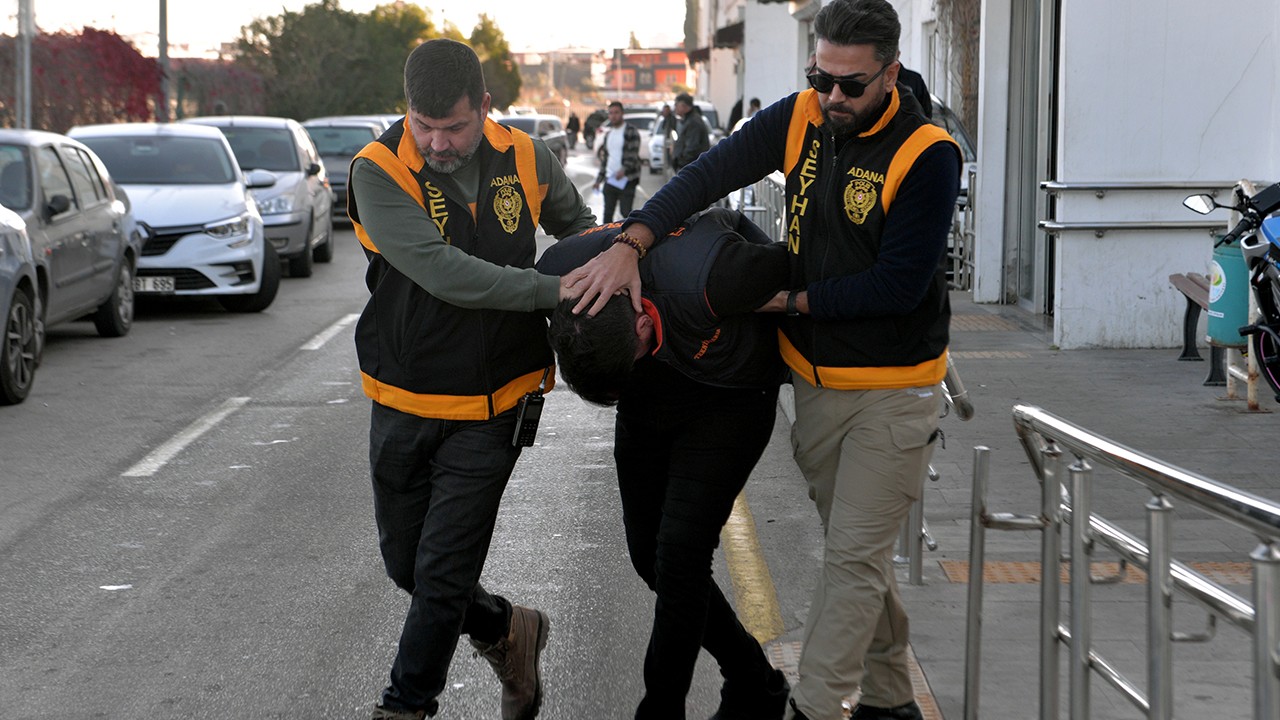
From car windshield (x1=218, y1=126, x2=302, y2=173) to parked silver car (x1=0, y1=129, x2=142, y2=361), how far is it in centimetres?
481

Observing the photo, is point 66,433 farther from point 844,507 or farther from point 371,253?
point 844,507

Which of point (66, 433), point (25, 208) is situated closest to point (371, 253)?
point (66, 433)

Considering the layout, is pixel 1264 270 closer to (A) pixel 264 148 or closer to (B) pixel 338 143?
(A) pixel 264 148

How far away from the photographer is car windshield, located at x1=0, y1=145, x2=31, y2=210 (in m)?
10.7

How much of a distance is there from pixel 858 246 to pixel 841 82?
389 mm

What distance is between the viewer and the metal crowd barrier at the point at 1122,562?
2549mm

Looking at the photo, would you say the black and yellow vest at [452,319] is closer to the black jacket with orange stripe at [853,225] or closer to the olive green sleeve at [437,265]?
the olive green sleeve at [437,265]

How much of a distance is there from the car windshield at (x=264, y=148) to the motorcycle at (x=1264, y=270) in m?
11.7

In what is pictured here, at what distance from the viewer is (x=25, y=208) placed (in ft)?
35.2

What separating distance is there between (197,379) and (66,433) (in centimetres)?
179

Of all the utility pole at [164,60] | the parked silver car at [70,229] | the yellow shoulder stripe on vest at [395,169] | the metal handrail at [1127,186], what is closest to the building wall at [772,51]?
the utility pole at [164,60]

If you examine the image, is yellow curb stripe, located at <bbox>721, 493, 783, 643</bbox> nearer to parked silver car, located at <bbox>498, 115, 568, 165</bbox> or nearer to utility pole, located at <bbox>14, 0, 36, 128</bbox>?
utility pole, located at <bbox>14, 0, 36, 128</bbox>

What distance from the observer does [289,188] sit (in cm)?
1650

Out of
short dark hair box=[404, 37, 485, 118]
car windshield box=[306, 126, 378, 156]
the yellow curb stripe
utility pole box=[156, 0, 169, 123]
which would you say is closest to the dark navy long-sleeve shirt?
short dark hair box=[404, 37, 485, 118]
